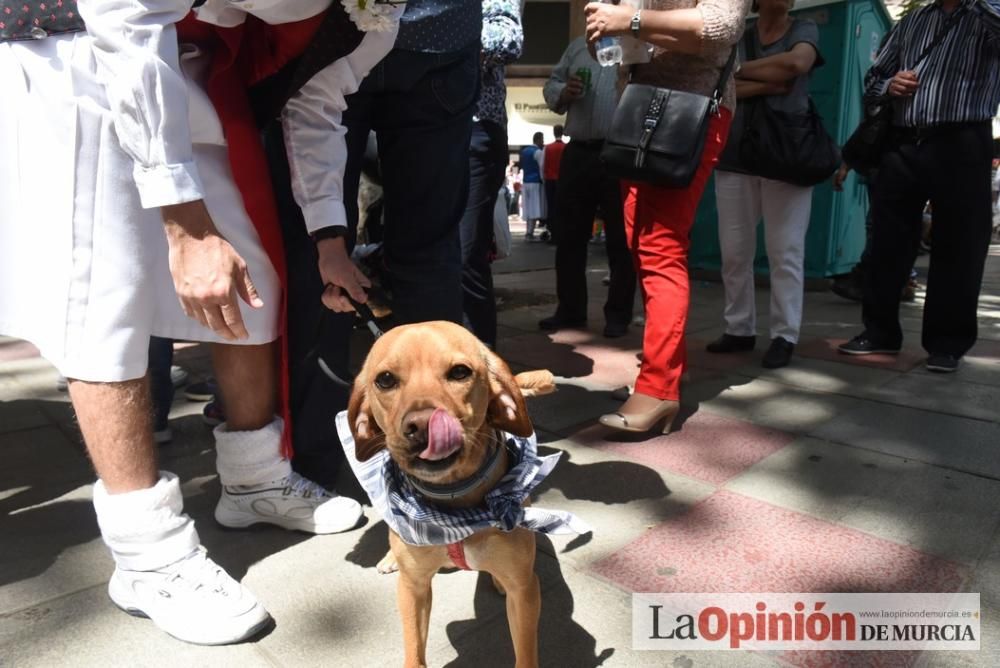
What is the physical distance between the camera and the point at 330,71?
189 centimetres

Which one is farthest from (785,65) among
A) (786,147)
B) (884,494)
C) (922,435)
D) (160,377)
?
(160,377)

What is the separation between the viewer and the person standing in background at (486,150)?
315 centimetres

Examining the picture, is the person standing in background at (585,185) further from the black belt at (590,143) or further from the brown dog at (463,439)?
the brown dog at (463,439)

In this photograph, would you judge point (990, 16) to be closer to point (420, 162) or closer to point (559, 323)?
point (420, 162)

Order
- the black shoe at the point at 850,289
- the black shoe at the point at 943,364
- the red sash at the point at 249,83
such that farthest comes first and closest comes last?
A: the black shoe at the point at 850,289 < the black shoe at the point at 943,364 < the red sash at the point at 249,83

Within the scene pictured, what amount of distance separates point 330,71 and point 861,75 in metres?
6.44

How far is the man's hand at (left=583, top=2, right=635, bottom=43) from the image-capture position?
260 cm

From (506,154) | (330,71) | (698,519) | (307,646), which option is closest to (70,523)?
(307,646)

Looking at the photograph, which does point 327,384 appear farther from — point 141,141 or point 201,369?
point 201,369

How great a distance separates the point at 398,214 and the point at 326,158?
0.40 meters

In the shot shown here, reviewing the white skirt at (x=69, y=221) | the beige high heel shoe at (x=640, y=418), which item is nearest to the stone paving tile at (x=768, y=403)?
the beige high heel shoe at (x=640, y=418)

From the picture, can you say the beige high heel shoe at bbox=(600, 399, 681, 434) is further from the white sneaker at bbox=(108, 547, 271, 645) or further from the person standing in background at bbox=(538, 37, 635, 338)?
the person standing in background at bbox=(538, 37, 635, 338)

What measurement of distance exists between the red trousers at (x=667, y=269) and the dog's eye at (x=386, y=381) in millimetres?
1598

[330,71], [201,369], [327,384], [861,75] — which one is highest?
[861,75]
